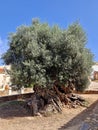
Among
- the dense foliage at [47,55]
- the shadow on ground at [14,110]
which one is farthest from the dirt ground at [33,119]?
the dense foliage at [47,55]

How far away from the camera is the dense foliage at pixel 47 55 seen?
17.1 m

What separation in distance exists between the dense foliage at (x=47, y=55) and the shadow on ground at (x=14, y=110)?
1.36 meters

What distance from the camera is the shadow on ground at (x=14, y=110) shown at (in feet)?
56.3

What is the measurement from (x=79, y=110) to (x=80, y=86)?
1776 millimetres

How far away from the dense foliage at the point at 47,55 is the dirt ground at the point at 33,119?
61.8 inches

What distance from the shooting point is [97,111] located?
1140 cm

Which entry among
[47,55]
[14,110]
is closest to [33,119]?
[14,110]

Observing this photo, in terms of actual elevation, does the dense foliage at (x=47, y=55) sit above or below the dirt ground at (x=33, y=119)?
above

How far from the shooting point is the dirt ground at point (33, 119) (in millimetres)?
14820

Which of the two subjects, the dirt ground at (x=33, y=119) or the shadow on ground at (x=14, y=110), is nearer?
the dirt ground at (x=33, y=119)

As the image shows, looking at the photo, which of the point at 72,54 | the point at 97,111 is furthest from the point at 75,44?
the point at 97,111

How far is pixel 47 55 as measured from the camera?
56.6ft

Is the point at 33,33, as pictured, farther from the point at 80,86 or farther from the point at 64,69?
the point at 80,86

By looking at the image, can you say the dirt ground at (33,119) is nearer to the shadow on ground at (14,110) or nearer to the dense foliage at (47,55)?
the shadow on ground at (14,110)
